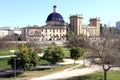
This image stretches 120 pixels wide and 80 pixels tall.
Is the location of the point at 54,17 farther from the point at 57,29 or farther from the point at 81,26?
the point at 81,26

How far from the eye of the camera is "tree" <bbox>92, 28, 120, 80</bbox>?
105 ft

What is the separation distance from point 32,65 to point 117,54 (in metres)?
12.1

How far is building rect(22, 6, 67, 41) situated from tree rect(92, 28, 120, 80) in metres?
90.5

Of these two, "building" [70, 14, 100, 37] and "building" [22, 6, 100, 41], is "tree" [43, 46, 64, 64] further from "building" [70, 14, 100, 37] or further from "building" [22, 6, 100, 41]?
"building" [70, 14, 100, 37]

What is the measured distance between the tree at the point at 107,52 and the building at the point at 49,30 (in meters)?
90.5

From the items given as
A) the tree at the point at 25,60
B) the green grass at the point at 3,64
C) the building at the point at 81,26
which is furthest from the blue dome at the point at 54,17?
the tree at the point at 25,60

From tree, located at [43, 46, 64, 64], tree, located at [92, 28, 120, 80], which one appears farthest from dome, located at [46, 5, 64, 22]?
tree, located at [92, 28, 120, 80]

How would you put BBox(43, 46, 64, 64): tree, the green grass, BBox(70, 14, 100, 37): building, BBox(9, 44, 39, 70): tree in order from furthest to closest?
BBox(70, 14, 100, 37): building < BBox(43, 46, 64, 64): tree < the green grass < BBox(9, 44, 39, 70): tree

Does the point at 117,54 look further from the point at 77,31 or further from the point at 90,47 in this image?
the point at 77,31

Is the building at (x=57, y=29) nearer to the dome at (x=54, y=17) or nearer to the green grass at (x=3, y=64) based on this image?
the dome at (x=54, y=17)

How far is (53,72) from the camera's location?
41562 mm

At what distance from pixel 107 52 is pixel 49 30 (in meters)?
104

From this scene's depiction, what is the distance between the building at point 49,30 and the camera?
127894 millimetres

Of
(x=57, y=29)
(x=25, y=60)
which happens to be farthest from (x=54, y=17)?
(x=25, y=60)
